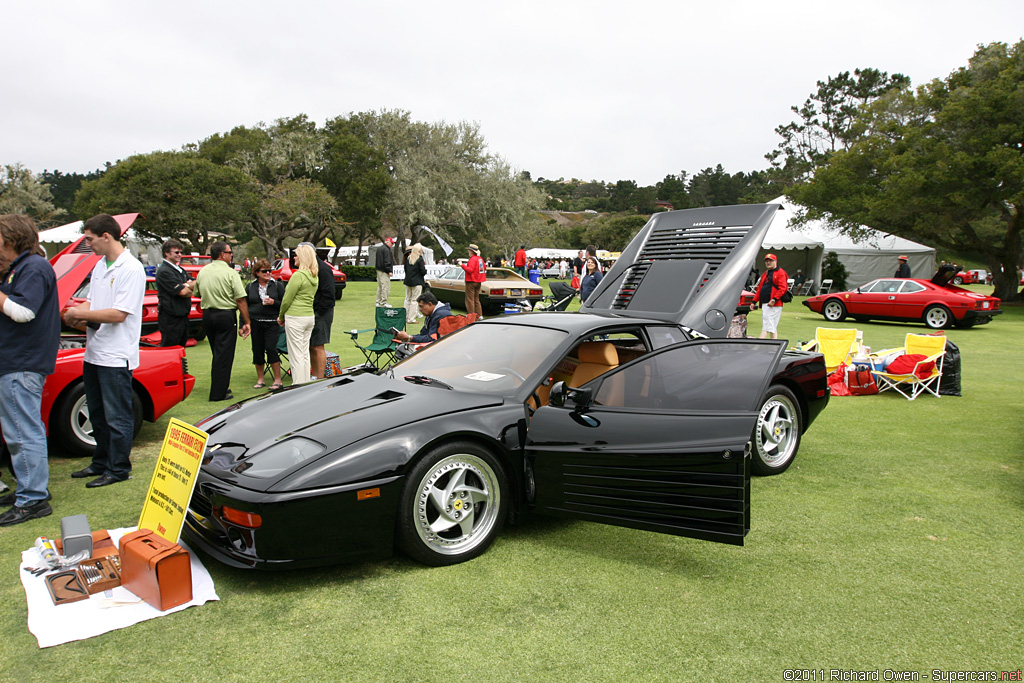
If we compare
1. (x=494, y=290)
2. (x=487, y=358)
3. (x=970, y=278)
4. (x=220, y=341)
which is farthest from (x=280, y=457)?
(x=970, y=278)

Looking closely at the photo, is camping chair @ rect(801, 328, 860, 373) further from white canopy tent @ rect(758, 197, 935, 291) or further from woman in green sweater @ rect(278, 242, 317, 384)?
white canopy tent @ rect(758, 197, 935, 291)

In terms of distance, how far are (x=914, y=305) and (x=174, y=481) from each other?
17889mm

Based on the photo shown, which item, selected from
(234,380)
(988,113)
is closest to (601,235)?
(988,113)

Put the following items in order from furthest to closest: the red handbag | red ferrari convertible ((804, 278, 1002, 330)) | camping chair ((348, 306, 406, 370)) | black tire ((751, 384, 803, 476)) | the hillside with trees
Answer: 1. the hillside with trees
2. red ferrari convertible ((804, 278, 1002, 330))
3. camping chair ((348, 306, 406, 370))
4. the red handbag
5. black tire ((751, 384, 803, 476))

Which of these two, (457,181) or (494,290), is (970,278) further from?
(494,290)

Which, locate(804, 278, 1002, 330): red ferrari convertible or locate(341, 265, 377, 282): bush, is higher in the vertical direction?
locate(341, 265, 377, 282): bush

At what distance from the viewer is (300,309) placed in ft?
23.6

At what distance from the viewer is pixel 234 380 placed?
872 cm

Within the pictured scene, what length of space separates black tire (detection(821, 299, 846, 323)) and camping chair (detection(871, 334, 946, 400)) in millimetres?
10393

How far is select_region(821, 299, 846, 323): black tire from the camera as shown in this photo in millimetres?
17719

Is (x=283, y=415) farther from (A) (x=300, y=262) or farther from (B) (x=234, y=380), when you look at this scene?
(B) (x=234, y=380)

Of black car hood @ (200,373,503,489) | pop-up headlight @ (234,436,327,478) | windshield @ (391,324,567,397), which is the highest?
windshield @ (391,324,567,397)

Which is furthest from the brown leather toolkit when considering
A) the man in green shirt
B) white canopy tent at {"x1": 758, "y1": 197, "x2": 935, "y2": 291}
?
white canopy tent at {"x1": 758, "y1": 197, "x2": 935, "y2": 291}

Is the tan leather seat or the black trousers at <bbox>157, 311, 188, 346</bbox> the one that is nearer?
the tan leather seat
